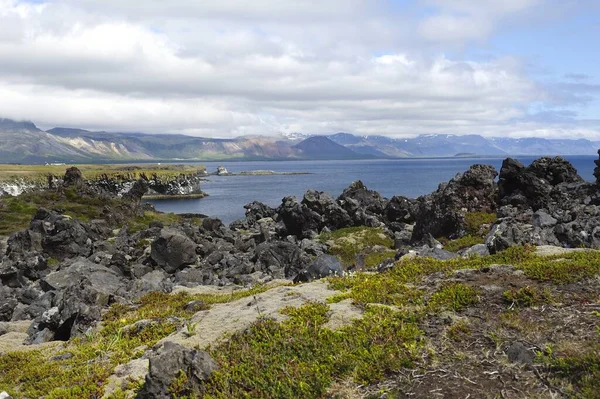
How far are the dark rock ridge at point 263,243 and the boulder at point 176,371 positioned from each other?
21.1 ft

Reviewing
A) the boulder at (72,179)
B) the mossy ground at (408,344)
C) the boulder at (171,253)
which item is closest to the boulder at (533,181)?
the boulder at (171,253)

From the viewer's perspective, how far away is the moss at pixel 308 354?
9.00 meters

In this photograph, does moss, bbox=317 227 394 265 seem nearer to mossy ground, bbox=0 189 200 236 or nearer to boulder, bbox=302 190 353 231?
boulder, bbox=302 190 353 231

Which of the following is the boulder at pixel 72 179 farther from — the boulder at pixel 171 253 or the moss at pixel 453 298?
the moss at pixel 453 298

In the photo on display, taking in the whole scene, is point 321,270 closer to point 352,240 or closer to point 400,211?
point 352,240

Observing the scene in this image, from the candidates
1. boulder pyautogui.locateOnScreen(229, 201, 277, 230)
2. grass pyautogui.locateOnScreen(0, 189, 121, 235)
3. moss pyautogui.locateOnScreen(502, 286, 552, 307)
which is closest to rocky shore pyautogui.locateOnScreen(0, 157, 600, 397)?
moss pyautogui.locateOnScreen(502, 286, 552, 307)

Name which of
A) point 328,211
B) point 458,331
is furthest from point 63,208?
point 458,331

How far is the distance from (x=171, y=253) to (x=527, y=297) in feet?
112

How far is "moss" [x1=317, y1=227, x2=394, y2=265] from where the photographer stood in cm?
4628

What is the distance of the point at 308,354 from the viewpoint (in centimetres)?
991

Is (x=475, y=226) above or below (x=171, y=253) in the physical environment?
above

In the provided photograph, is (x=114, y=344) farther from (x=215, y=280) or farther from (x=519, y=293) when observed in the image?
(x=215, y=280)

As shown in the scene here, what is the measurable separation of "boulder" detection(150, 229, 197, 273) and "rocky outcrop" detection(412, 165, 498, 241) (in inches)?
851

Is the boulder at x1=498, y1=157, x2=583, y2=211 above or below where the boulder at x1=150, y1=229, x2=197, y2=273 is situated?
above
